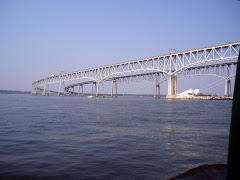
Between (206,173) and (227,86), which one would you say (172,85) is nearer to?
(227,86)

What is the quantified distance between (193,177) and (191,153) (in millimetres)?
2001

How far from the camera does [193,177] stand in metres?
4.40

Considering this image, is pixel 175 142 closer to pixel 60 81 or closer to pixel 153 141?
pixel 153 141

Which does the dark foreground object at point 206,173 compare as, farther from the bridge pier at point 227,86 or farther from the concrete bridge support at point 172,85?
the bridge pier at point 227,86

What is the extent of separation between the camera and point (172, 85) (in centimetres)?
6850

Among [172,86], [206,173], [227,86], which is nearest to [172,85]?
[172,86]

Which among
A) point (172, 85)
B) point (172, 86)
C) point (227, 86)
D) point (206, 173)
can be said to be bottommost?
point (206, 173)

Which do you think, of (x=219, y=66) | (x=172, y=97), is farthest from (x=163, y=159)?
(x=219, y=66)

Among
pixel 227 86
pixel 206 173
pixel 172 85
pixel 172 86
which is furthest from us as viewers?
pixel 227 86

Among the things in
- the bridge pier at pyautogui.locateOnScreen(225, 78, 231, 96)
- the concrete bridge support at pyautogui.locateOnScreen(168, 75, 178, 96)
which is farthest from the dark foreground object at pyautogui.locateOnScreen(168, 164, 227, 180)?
the bridge pier at pyautogui.locateOnScreen(225, 78, 231, 96)

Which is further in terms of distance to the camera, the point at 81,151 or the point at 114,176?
the point at 81,151

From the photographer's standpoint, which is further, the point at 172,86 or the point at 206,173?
the point at 172,86

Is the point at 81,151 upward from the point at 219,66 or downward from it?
downward

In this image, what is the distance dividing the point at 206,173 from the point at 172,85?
65.6 meters
